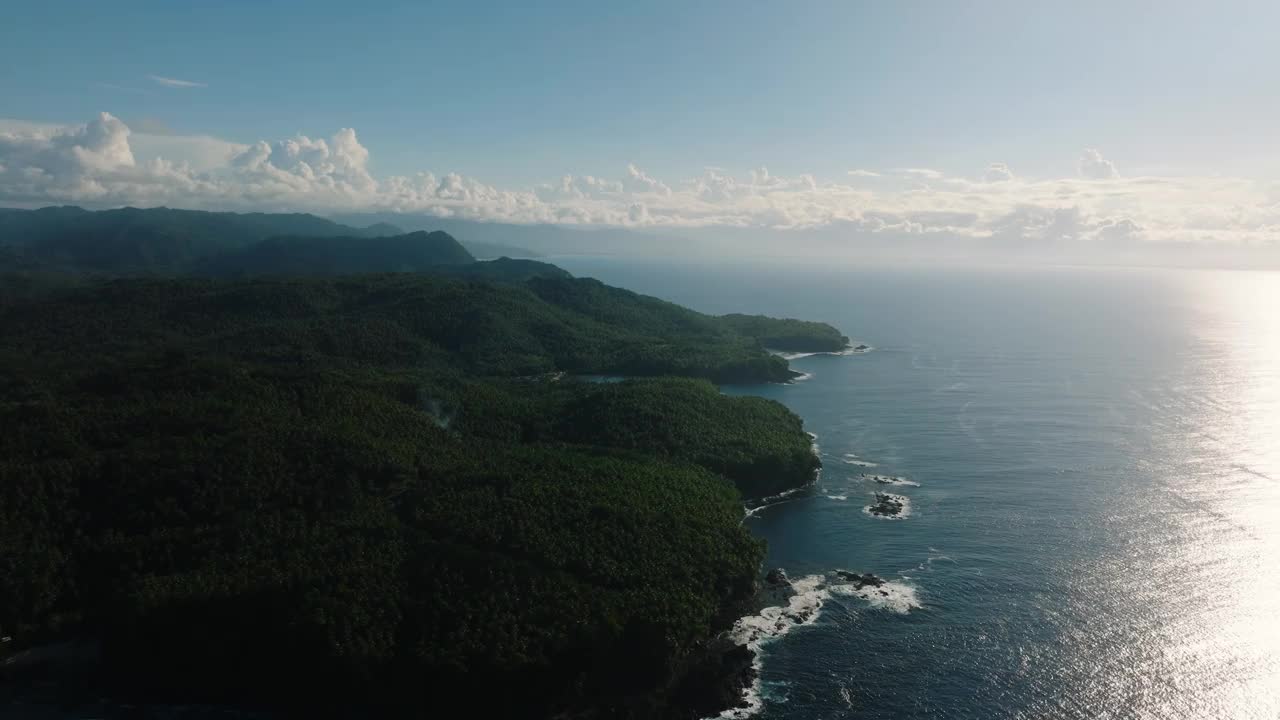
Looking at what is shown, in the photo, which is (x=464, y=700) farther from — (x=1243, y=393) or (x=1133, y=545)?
(x=1243, y=393)

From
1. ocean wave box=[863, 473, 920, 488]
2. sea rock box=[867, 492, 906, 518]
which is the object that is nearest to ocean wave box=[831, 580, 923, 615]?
sea rock box=[867, 492, 906, 518]

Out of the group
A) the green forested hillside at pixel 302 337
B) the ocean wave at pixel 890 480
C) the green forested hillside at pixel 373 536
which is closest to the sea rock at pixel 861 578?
the green forested hillside at pixel 373 536

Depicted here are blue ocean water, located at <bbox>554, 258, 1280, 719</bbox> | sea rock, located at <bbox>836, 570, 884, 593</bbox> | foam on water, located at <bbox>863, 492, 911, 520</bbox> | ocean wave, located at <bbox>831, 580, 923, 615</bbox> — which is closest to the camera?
blue ocean water, located at <bbox>554, 258, 1280, 719</bbox>

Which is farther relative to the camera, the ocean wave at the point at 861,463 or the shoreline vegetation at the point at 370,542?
the ocean wave at the point at 861,463

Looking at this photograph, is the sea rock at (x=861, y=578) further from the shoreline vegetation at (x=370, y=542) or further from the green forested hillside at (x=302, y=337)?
the green forested hillside at (x=302, y=337)

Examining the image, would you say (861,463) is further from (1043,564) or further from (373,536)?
(373,536)

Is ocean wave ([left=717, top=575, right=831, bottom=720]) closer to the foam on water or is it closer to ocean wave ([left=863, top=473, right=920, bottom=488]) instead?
the foam on water

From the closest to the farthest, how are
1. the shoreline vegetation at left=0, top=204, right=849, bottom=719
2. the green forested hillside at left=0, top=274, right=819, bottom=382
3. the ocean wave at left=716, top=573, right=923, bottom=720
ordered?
1. the shoreline vegetation at left=0, top=204, right=849, bottom=719
2. the ocean wave at left=716, top=573, right=923, bottom=720
3. the green forested hillside at left=0, top=274, right=819, bottom=382

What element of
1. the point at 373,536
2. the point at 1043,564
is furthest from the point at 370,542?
the point at 1043,564
